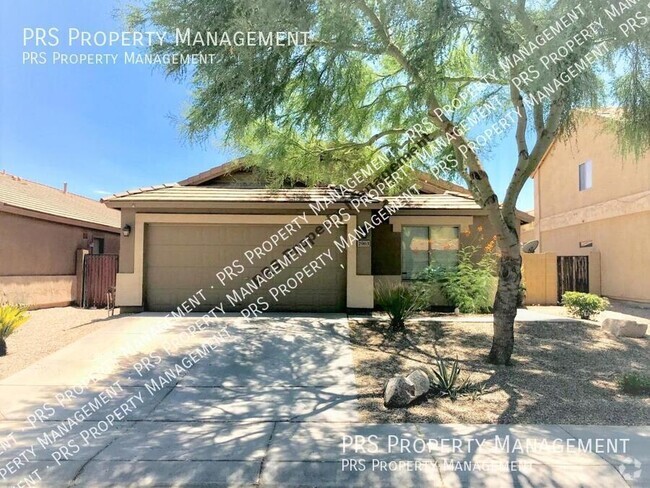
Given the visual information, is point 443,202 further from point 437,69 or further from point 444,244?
point 437,69

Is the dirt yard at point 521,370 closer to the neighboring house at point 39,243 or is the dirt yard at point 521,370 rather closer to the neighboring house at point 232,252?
the neighboring house at point 232,252

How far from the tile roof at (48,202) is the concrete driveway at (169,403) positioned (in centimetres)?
730

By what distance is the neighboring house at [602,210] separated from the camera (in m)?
14.1

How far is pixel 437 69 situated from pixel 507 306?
3854 millimetres

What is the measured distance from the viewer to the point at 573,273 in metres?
15.5

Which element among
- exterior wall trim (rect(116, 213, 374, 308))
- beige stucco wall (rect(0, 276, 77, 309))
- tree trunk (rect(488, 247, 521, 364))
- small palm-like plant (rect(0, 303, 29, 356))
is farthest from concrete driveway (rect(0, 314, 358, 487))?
beige stucco wall (rect(0, 276, 77, 309))

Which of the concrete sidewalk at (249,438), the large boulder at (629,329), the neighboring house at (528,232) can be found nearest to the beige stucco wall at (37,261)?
the concrete sidewalk at (249,438)

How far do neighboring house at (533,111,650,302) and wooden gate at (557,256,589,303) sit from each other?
2.90 feet

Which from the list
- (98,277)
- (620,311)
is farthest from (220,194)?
(620,311)

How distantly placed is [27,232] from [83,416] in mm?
10403

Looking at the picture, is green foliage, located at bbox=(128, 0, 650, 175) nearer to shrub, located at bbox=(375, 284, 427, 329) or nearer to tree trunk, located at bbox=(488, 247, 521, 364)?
tree trunk, located at bbox=(488, 247, 521, 364)

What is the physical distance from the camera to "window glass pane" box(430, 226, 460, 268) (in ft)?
Answer: 41.5

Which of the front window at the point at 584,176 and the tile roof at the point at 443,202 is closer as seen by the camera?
the tile roof at the point at 443,202

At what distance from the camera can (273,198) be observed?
37.2 ft
